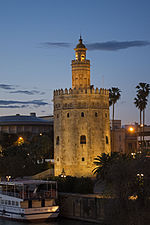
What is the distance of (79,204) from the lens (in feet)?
165

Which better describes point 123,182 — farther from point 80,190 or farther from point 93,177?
point 93,177

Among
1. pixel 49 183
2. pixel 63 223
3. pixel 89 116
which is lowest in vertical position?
pixel 63 223

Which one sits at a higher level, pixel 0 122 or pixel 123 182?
pixel 0 122

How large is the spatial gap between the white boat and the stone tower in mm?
14085

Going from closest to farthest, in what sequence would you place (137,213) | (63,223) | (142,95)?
(137,213) → (63,223) → (142,95)

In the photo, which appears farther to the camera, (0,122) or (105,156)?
(0,122)

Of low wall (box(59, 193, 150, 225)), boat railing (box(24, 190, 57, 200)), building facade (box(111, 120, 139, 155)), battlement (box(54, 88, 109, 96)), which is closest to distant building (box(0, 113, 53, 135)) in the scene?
building facade (box(111, 120, 139, 155))

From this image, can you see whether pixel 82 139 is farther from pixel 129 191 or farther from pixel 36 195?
pixel 129 191

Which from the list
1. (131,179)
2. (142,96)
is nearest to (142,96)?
(142,96)

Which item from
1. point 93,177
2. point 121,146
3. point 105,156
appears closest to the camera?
point 105,156

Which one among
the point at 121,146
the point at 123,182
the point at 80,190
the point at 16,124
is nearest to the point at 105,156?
the point at 80,190

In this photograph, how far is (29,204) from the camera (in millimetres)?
49656

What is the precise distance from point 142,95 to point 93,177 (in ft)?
56.9

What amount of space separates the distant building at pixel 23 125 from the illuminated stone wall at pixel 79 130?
51228 millimetres
